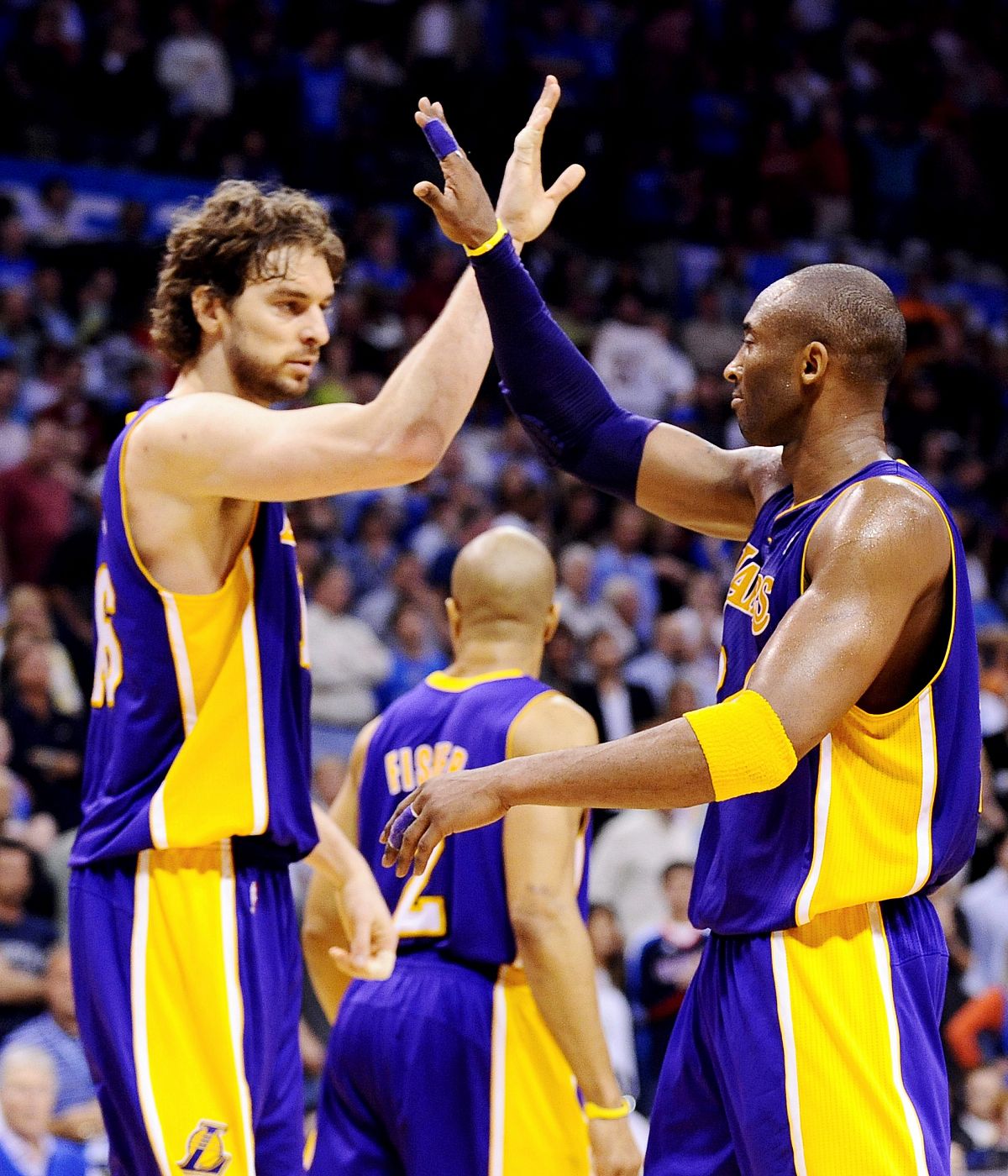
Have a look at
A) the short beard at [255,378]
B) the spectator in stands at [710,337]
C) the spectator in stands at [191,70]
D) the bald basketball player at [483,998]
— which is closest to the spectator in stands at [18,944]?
the bald basketball player at [483,998]

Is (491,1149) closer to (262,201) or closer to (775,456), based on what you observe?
(775,456)

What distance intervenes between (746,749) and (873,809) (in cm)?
37

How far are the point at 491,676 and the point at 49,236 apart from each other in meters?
8.40

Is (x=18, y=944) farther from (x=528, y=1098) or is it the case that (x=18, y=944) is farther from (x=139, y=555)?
(x=139, y=555)

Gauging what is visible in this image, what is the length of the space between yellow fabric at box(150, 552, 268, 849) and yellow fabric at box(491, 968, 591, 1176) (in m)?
1.12

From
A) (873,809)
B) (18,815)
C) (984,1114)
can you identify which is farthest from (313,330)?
(984,1114)

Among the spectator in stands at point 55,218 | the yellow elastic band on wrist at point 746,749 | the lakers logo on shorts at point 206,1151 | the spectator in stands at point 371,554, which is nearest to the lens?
the yellow elastic band on wrist at point 746,749

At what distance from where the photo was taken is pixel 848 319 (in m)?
3.35

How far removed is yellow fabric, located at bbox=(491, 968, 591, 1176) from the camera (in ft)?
13.8

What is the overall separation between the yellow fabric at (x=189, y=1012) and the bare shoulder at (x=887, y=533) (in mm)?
1393

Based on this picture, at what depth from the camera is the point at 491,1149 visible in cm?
418

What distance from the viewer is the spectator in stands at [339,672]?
966 centimetres

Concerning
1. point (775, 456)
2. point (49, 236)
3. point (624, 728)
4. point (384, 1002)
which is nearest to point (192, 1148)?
point (384, 1002)

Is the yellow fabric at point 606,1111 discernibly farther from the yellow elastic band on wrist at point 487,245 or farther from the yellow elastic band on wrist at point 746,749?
the yellow elastic band on wrist at point 487,245
